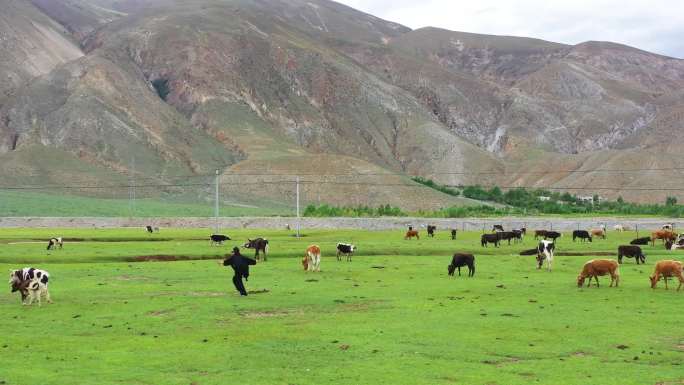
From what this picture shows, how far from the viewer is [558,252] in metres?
56.3

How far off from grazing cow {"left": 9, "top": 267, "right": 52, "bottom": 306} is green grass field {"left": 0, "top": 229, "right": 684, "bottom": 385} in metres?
0.63

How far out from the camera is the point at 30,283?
1102 inches

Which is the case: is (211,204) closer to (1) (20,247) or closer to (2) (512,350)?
(1) (20,247)

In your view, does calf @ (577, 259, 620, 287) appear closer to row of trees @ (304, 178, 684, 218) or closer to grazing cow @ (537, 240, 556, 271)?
grazing cow @ (537, 240, 556, 271)

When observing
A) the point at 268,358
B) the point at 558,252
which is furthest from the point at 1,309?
the point at 558,252

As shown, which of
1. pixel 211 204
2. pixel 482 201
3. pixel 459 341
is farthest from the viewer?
pixel 482 201

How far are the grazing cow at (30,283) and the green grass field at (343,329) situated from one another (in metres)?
0.63

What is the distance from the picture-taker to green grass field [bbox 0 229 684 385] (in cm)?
1795

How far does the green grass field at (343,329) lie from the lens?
17953 millimetres

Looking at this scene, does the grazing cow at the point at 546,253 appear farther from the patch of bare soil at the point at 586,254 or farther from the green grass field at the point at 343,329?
the patch of bare soil at the point at 586,254

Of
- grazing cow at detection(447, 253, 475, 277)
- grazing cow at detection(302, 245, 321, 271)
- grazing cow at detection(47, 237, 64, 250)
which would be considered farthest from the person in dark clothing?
grazing cow at detection(47, 237, 64, 250)

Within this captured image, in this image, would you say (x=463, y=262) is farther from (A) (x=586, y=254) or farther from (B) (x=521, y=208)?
(B) (x=521, y=208)

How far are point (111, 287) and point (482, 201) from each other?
156810mm

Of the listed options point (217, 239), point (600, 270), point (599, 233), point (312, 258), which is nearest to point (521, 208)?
point (599, 233)
